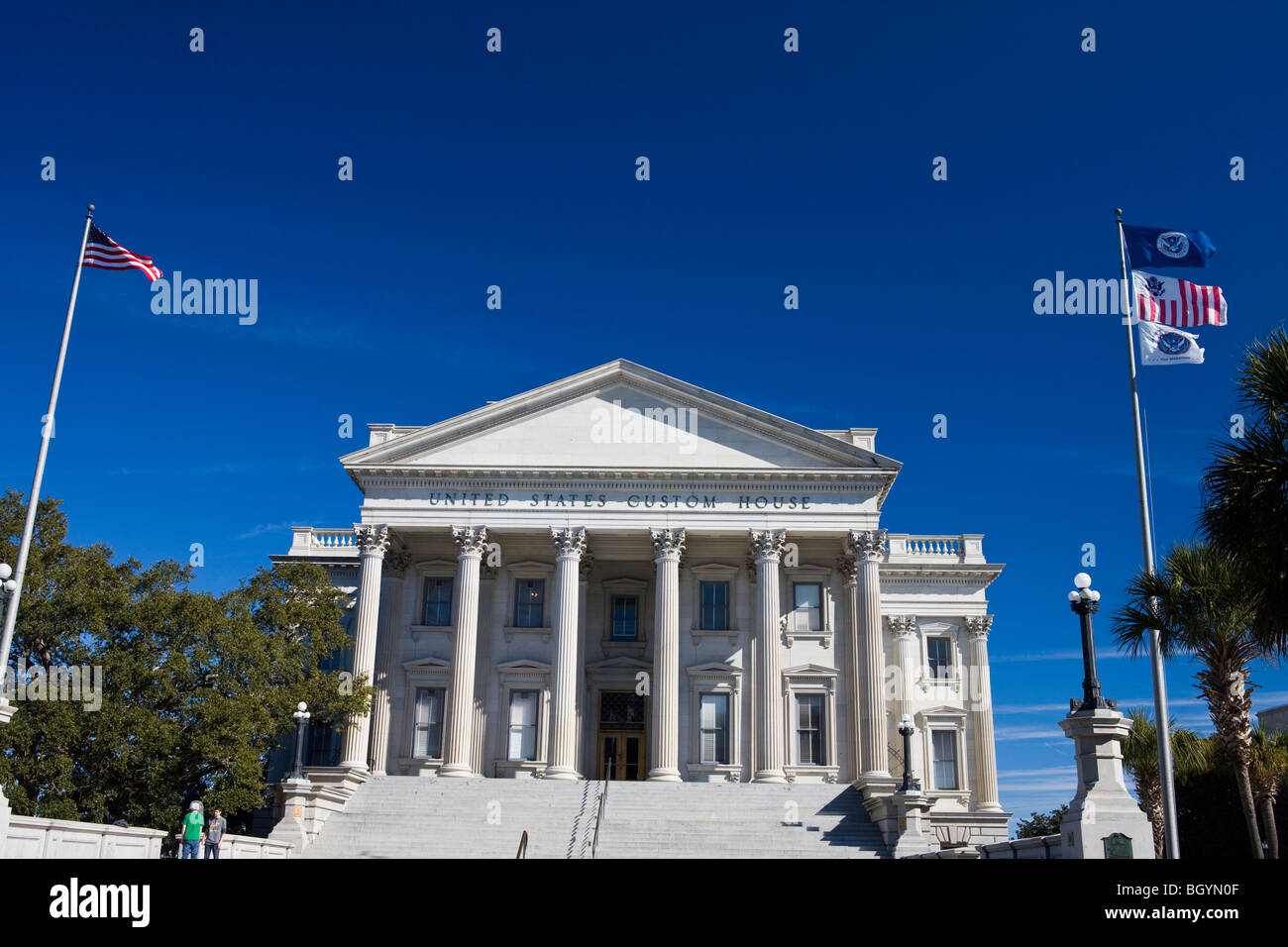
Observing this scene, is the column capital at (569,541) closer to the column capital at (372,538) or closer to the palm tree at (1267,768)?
the column capital at (372,538)

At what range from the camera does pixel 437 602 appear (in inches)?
1672

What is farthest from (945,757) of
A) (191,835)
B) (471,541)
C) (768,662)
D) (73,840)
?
(73,840)

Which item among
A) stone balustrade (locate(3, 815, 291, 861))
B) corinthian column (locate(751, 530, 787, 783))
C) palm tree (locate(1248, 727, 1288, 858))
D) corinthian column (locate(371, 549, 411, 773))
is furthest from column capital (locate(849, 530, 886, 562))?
stone balustrade (locate(3, 815, 291, 861))

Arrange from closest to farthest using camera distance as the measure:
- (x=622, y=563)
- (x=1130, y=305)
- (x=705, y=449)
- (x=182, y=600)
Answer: (x=1130, y=305), (x=182, y=600), (x=705, y=449), (x=622, y=563)

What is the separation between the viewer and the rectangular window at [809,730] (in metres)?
40.3

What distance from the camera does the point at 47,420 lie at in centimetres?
2433

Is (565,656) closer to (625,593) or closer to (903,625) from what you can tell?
(625,593)

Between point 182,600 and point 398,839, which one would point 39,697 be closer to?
point 182,600

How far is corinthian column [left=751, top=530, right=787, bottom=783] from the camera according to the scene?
121 ft

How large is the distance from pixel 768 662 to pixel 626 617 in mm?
7022

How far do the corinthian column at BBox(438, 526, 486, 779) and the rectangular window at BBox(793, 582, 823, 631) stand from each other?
39.6ft
